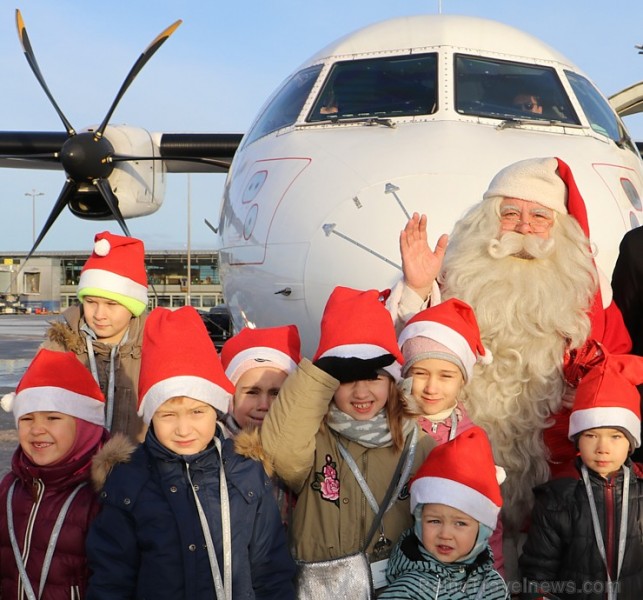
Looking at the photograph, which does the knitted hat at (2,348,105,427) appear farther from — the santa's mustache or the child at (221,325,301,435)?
the santa's mustache

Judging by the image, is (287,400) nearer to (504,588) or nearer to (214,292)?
(504,588)

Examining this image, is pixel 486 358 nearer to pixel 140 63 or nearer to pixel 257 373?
pixel 257 373

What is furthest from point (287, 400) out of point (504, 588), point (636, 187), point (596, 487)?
point (636, 187)

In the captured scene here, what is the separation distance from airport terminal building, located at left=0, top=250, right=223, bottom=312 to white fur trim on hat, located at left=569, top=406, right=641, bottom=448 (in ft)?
207

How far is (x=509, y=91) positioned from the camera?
17.5 feet

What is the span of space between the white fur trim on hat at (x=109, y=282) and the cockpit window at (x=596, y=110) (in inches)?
129

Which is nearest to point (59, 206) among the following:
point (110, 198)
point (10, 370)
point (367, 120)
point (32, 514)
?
point (110, 198)

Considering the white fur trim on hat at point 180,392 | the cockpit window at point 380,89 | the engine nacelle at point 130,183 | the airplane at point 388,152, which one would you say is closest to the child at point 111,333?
the white fur trim on hat at point 180,392

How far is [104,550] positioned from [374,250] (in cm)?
208

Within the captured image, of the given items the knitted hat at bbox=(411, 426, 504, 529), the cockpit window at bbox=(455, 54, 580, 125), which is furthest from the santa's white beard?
the cockpit window at bbox=(455, 54, 580, 125)

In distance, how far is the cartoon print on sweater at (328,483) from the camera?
279 centimetres

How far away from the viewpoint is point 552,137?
5000 millimetres

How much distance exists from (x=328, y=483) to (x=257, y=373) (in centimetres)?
68

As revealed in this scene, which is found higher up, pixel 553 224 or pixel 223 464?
pixel 553 224
